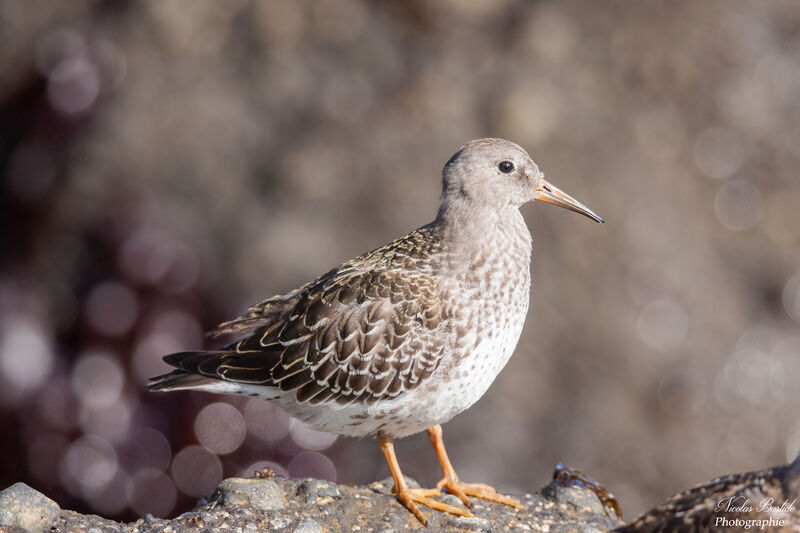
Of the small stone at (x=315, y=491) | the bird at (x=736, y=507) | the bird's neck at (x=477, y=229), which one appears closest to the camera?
the bird at (x=736, y=507)

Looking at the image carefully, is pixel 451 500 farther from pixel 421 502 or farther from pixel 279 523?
pixel 279 523

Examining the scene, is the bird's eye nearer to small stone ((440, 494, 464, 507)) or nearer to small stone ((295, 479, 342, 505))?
small stone ((440, 494, 464, 507))

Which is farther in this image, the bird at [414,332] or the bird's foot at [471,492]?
the bird's foot at [471,492]

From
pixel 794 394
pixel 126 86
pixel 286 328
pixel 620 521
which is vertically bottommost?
pixel 620 521

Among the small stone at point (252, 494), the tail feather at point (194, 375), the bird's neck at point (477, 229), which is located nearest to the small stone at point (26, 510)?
the small stone at point (252, 494)

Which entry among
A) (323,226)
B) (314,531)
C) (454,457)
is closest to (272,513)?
(314,531)

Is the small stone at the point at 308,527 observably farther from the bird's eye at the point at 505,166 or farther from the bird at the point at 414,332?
the bird's eye at the point at 505,166

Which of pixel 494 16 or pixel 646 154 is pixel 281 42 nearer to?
pixel 494 16
